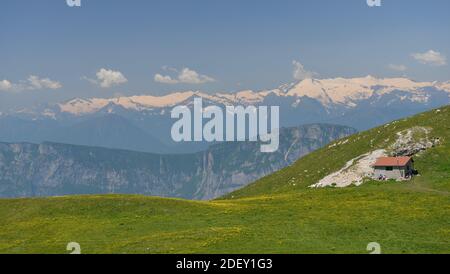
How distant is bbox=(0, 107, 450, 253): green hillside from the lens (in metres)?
50.9

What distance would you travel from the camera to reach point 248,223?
6462 centimetres

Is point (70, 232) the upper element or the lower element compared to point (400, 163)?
lower

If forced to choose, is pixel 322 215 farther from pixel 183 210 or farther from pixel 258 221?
pixel 183 210

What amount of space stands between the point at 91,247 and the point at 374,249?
28557mm

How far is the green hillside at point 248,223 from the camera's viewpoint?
2004 inches

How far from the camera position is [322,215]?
67.9 meters

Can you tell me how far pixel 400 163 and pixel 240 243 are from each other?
6153cm

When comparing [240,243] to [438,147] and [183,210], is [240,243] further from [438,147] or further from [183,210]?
[438,147]

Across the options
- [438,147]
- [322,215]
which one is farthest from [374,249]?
[438,147]

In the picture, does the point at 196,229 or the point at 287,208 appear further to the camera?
the point at 287,208
